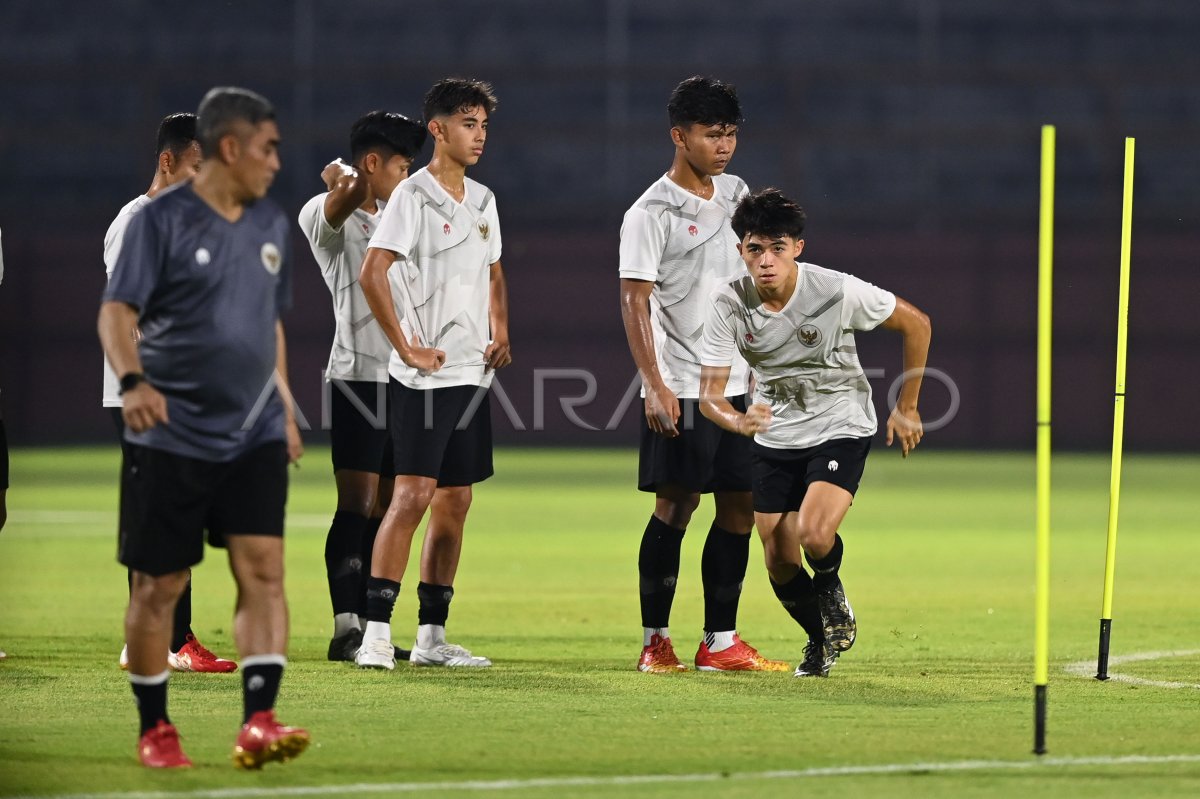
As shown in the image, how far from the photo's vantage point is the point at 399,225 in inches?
305

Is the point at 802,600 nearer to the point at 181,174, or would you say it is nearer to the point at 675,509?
the point at 675,509

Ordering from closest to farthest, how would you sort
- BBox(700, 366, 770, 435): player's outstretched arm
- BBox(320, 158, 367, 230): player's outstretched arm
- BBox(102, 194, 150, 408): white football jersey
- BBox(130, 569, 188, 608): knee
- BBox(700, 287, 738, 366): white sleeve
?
BBox(130, 569, 188, 608): knee, BBox(700, 366, 770, 435): player's outstretched arm, BBox(102, 194, 150, 408): white football jersey, BBox(700, 287, 738, 366): white sleeve, BBox(320, 158, 367, 230): player's outstretched arm

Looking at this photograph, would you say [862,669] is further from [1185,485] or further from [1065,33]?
[1065,33]

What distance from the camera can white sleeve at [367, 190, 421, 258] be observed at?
773 cm

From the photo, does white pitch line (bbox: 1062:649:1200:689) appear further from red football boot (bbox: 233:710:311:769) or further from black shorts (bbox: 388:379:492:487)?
red football boot (bbox: 233:710:311:769)

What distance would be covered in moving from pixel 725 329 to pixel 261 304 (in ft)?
8.35

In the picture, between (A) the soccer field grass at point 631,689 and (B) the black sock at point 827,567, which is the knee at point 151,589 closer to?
(A) the soccer field grass at point 631,689

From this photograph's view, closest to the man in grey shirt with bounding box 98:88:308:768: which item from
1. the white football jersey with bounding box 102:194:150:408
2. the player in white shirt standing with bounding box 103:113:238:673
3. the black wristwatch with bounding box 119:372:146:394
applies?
the black wristwatch with bounding box 119:372:146:394

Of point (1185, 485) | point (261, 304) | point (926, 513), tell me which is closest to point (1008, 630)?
point (261, 304)

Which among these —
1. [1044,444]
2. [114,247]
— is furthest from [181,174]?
[1044,444]

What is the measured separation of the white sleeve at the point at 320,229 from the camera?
8094mm

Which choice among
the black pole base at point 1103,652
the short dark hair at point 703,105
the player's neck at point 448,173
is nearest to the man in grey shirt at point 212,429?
the player's neck at point 448,173

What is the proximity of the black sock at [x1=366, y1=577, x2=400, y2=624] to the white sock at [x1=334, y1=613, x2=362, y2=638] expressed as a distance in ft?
0.97

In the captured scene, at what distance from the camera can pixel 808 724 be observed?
6.30 metres
